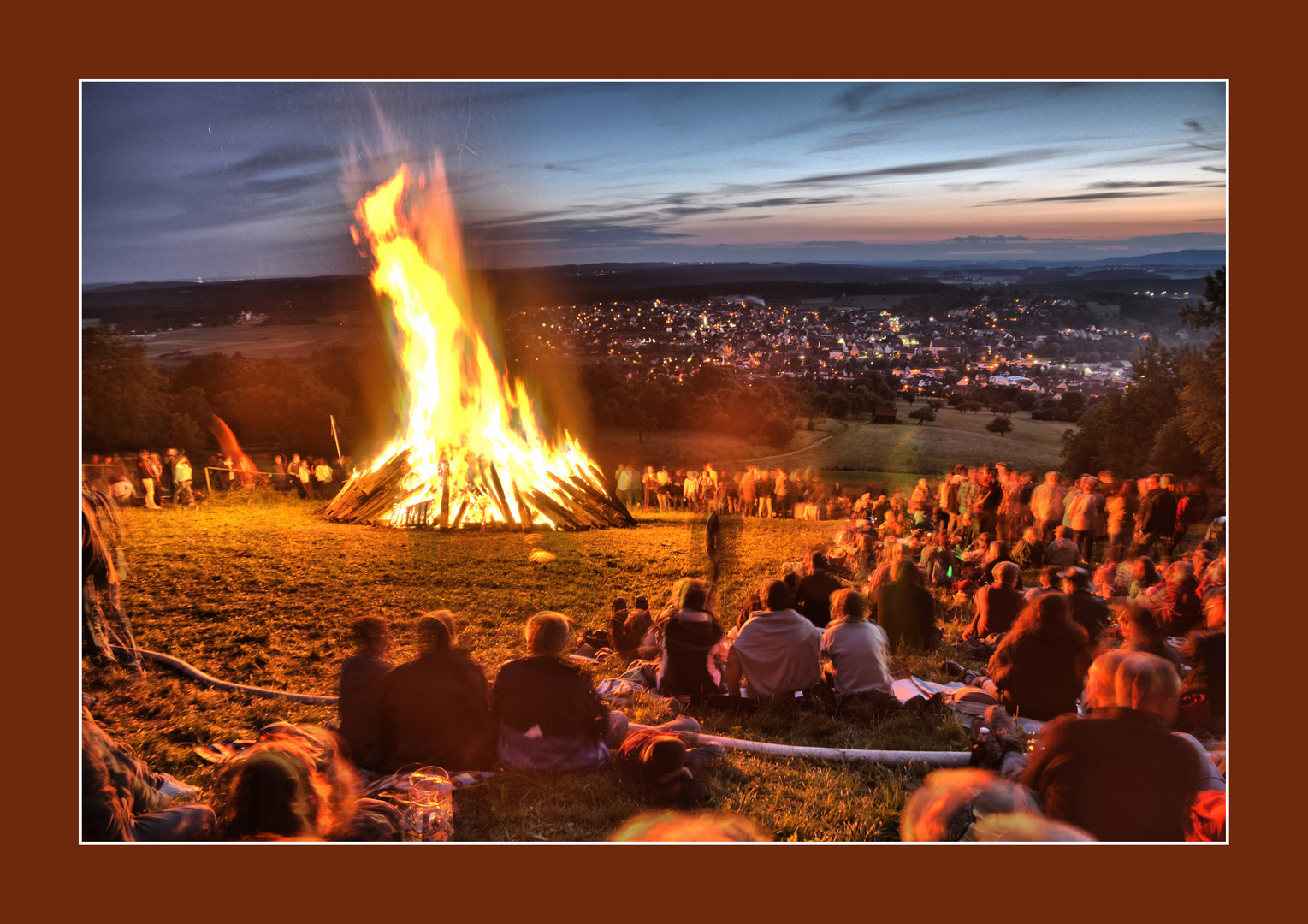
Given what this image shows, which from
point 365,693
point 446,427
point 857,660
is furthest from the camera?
point 446,427

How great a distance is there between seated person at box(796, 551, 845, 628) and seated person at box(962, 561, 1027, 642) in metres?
1.32

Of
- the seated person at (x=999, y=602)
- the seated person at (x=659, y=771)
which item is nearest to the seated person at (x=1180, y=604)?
the seated person at (x=999, y=602)

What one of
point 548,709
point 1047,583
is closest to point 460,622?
point 548,709

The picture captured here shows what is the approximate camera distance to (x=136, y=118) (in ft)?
25.7

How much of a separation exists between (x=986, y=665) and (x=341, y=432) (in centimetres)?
784

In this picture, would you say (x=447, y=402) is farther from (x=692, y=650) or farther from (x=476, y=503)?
(x=692, y=650)

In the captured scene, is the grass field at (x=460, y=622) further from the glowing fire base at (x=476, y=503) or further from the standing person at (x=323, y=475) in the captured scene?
the standing person at (x=323, y=475)

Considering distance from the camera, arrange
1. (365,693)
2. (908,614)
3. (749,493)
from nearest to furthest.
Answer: (365,693) → (908,614) → (749,493)

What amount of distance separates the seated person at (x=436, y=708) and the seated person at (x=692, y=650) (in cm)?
164

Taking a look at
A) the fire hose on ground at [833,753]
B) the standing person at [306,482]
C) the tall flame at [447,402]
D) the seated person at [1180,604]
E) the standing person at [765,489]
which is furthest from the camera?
the standing person at [306,482]

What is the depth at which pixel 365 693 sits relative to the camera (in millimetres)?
6117

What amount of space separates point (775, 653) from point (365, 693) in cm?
316

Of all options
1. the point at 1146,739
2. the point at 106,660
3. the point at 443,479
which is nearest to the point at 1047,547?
the point at 1146,739

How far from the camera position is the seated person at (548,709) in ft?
19.7
